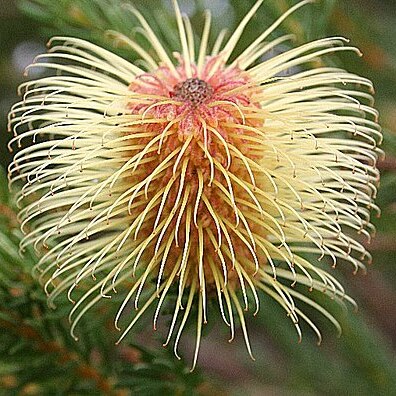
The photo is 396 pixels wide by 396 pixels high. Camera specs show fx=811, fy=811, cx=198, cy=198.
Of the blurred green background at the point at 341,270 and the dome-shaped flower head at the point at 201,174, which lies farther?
the blurred green background at the point at 341,270

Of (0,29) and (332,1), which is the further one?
(0,29)

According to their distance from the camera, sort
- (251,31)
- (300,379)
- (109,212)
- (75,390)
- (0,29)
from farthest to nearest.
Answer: (0,29), (300,379), (251,31), (75,390), (109,212)

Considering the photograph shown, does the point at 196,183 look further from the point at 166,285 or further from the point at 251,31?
the point at 251,31

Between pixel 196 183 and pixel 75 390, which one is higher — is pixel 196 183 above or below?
above

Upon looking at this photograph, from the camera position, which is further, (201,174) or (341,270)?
(341,270)

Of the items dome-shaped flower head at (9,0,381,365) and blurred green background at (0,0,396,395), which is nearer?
dome-shaped flower head at (9,0,381,365)

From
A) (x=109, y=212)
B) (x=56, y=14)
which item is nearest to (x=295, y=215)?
(x=109, y=212)

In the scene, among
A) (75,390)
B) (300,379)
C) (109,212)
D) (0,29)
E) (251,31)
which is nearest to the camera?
(109,212)

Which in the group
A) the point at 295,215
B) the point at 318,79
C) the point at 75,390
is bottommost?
the point at 75,390
